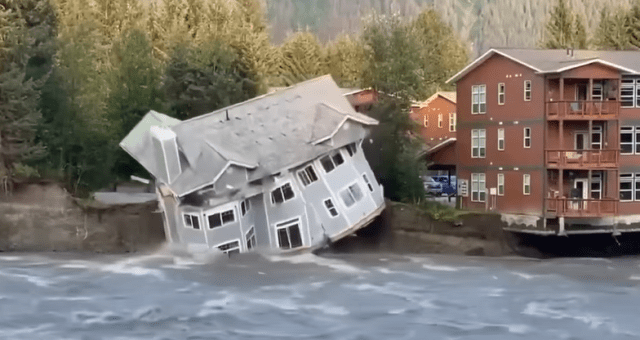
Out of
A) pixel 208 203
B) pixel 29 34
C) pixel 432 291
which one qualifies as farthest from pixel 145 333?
pixel 29 34

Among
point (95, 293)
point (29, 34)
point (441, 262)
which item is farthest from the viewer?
point (29, 34)

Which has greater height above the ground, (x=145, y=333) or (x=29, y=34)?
(x=29, y=34)

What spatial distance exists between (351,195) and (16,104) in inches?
767

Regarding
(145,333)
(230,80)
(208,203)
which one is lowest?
(145,333)

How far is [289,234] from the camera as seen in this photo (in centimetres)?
5403

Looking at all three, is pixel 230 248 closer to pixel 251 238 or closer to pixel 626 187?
pixel 251 238

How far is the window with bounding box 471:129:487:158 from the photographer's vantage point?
5969cm

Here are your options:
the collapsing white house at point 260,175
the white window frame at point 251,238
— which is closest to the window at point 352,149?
the collapsing white house at point 260,175

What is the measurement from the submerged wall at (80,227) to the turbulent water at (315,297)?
2.23m

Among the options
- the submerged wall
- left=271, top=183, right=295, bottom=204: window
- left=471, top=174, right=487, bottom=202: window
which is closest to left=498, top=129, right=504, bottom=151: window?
left=471, top=174, right=487, bottom=202: window

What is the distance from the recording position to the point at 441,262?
52.7 metres

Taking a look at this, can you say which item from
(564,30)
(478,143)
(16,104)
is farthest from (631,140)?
(564,30)

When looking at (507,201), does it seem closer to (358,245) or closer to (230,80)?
(358,245)

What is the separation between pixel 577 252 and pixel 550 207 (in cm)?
310
